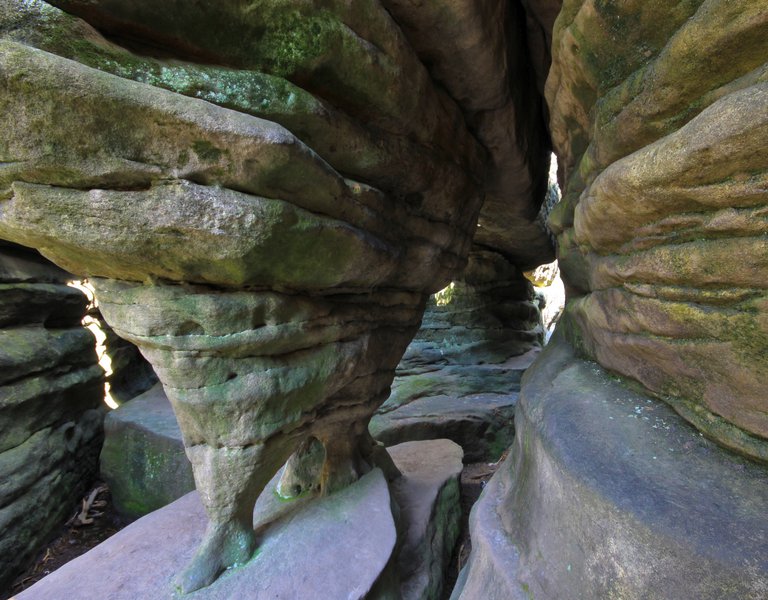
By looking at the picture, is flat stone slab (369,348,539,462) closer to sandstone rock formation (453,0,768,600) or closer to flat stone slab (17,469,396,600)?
flat stone slab (17,469,396,600)

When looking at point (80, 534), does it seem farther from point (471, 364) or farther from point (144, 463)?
point (471, 364)

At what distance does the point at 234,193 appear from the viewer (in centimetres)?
238

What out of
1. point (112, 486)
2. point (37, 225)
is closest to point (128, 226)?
point (37, 225)

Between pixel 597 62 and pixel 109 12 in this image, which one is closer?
pixel 109 12

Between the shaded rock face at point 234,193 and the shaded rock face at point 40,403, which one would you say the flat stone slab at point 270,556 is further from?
the shaded rock face at point 40,403

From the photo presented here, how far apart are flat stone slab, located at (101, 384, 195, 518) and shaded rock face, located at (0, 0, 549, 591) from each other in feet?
9.61

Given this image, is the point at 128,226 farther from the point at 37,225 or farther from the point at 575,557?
the point at 575,557

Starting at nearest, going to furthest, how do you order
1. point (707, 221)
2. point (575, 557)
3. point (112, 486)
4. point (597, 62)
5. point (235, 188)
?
point (707, 221)
point (575, 557)
point (235, 188)
point (597, 62)
point (112, 486)

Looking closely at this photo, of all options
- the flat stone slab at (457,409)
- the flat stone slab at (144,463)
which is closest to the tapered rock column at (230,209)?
the flat stone slab at (144,463)

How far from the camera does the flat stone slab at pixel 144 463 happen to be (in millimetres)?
6121

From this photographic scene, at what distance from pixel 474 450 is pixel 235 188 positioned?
662 cm

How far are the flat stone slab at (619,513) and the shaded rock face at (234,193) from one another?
1.79m

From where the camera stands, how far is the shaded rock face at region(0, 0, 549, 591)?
2123 millimetres

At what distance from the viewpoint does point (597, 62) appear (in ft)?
9.05
